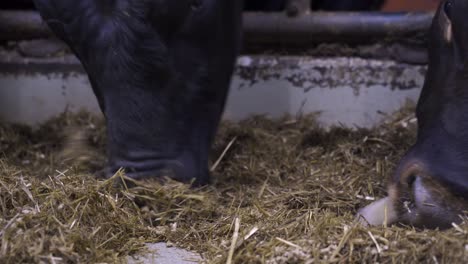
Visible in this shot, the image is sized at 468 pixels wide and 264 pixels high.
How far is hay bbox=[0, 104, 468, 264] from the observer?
1.12 metres

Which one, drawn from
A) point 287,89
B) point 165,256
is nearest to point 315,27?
point 287,89

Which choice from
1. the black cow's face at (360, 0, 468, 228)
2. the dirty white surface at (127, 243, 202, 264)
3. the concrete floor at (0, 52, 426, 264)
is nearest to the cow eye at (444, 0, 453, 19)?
the black cow's face at (360, 0, 468, 228)

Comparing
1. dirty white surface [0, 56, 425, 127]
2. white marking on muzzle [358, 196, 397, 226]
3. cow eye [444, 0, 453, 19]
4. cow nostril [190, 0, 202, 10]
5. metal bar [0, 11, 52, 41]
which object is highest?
cow eye [444, 0, 453, 19]

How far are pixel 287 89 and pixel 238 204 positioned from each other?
2.32 feet

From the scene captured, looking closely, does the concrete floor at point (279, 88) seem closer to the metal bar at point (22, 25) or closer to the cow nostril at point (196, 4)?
the metal bar at point (22, 25)

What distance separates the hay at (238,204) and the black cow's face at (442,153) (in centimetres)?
6

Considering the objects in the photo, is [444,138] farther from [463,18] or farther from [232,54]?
[232,54]

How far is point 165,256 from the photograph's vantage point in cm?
126

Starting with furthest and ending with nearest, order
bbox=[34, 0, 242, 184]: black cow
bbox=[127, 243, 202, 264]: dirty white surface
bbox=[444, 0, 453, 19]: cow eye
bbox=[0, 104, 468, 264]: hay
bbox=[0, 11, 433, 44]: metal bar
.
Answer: bbox=[0, 11, 433, 44]: metal bar
bbox=[34, 0, 242, 184]: black cow
bbox=[444, 0, 453, 19]: cow eye
bbox=[127, 243, 202, 264]: dirty white surface
bbox=[0, 104, 468, 264]: hay

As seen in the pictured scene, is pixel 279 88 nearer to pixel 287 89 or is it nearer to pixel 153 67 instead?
pixel 287 89

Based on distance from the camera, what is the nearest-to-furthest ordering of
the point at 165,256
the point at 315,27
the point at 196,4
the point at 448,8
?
the point at 165,256 < the point at 448,8 < the point at 196,4 < the point at 315,27

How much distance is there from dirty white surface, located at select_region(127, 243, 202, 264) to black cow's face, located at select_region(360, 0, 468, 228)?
0.32 meters

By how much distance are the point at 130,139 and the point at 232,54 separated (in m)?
0.30

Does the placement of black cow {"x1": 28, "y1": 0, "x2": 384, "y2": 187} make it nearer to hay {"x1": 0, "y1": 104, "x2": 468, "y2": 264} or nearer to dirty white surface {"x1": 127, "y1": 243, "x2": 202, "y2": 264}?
hay {"x1": 0, "y1": 104, "x2": 468, "y2": 264}
